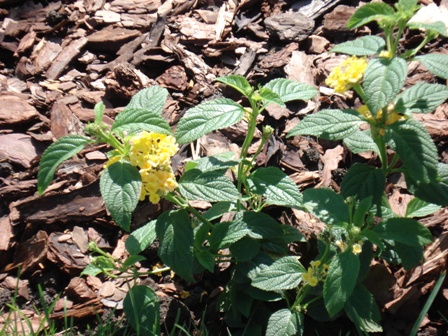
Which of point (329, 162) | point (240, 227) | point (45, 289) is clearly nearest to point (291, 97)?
point (240, 227)

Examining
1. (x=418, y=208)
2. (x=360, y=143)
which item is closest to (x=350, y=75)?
(x=360, y=143)

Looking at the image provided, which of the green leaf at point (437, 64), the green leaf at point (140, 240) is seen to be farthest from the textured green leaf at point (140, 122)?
the green leaf at point (437, 64)

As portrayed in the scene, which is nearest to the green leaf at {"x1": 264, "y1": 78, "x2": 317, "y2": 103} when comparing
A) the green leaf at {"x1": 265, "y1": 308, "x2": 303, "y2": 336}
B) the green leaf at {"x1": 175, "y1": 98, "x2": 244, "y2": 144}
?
the green leaf at {"x1": 175, "y1": 98, "x2": 244, "y2": 144}

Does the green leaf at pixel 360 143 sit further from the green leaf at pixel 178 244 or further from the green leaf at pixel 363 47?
the green leaf at pixel 178 244

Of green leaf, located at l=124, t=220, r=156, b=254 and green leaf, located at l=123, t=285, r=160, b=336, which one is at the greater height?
green leaf, located at l=124, t=220, r=156, b=254

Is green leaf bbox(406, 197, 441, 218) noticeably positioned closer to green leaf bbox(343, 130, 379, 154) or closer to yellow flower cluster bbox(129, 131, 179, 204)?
green leaf bbox(343, 130, 379, 154)

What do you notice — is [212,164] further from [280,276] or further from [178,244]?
[280,276]

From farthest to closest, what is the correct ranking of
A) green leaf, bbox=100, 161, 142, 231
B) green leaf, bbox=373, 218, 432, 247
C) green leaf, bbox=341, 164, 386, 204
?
green leaf, bbox=341, 164, 386, 204 → green leaf, bbox=373, 218, 432, 247 → green leaf, bbox=100, 161, 142, 231
